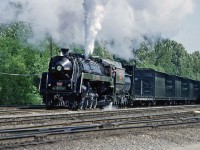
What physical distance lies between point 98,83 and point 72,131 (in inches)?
511

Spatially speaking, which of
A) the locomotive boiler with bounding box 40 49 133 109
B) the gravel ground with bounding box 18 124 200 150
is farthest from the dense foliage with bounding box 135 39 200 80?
the gravel ground with bounding box 18 124 200 150

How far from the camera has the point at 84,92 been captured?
21.0 metres

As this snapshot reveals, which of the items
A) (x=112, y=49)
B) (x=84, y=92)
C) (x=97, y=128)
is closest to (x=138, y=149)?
(x=97, y=128)

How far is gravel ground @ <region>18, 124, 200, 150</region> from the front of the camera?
9.05 m

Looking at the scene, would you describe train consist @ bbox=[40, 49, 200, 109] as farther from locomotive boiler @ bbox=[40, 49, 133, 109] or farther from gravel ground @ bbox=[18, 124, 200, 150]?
gravel ground @ bbox=[18, 124, 200, 150]

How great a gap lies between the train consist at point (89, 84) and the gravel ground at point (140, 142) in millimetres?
9187

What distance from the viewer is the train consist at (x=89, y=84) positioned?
68.4 ft

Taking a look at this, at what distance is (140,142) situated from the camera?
33.2ft

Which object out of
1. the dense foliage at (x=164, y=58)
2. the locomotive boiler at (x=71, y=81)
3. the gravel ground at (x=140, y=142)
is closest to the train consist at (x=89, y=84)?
the locomotive boiler at (x=71, y=81)

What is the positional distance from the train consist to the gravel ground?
30.1 ft

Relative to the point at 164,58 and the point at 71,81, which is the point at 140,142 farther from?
the point at 164,58

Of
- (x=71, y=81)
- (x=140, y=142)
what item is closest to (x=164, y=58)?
(x=71, y=81)

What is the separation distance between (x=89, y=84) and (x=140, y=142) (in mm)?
12082

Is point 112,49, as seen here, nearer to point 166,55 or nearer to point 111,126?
point 111,126
